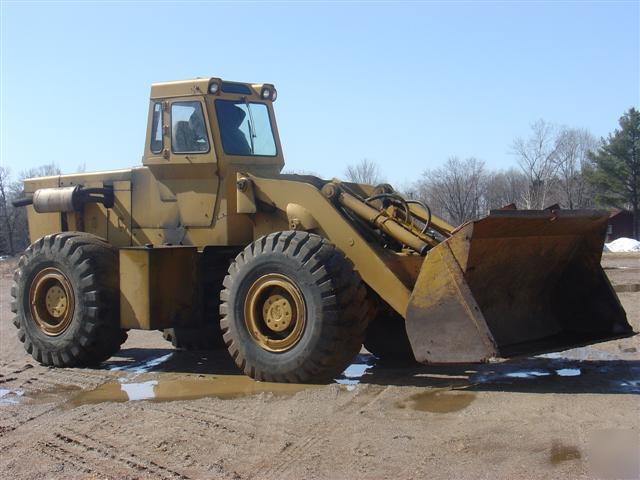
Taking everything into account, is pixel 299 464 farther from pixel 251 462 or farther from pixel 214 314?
pixel 214 314

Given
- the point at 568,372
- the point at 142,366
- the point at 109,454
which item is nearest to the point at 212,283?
the point at 142,366

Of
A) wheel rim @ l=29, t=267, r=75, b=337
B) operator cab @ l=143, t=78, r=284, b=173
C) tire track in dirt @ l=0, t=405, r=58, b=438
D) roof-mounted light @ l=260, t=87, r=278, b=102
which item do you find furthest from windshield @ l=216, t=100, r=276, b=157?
tire track in dirt @ l=0, t=405, r=58, b=438

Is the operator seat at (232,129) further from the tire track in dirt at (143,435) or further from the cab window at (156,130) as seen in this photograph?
the tire track in dirt at (143,435)

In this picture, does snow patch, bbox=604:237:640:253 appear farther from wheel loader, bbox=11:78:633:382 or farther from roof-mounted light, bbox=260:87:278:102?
wheel loader, bbox=11:78:633:382

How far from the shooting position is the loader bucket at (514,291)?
21.7ft

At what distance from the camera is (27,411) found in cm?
700

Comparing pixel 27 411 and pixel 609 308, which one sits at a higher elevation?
pixel 609 308

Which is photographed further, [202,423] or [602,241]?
[602,241]

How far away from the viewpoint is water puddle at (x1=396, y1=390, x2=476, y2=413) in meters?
6.40

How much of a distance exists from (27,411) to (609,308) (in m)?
5.52

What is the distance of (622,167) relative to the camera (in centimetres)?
5056

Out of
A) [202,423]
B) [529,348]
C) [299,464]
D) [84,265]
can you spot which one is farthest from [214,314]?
[299,464]

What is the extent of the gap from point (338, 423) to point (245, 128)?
4.57 m

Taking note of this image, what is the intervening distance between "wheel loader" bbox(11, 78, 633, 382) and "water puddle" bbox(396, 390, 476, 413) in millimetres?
357
